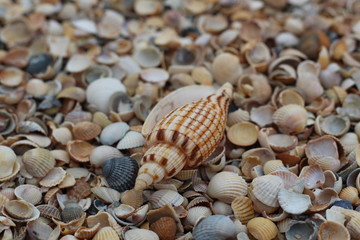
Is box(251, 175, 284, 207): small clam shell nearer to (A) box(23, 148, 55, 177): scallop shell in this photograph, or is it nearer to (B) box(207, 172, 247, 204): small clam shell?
(B) box(207, 172, 247, 204): small clam shell

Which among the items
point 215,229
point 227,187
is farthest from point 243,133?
point 215,229

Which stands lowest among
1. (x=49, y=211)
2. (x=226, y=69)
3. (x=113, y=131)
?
(x=49, y=211)

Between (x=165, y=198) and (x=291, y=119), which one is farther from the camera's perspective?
(x=291, y=119)

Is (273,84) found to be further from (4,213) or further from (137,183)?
(4,213)

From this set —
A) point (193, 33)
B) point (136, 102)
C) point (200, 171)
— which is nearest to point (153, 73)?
point (136, 102)

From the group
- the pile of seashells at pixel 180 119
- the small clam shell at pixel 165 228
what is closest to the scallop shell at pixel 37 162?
the pile of seashells at pixel 180 119

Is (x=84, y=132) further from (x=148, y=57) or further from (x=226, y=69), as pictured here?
(x=226, y=69)
